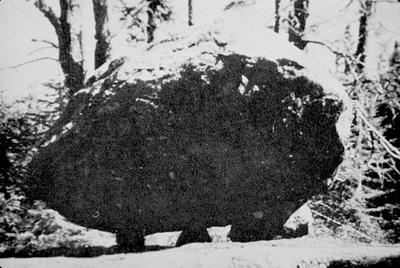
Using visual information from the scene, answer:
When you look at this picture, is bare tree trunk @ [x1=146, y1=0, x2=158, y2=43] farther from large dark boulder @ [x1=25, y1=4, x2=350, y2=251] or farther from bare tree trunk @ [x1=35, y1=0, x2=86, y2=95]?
large dark boulder @ [x1=25, y1=4, x2=350, y2=251]

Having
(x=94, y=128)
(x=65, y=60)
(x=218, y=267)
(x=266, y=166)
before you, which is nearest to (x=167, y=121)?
(x=94, y=128)

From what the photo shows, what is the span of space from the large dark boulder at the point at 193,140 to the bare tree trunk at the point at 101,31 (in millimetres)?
3124

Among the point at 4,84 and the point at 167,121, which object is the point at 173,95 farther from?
the point at 4,84

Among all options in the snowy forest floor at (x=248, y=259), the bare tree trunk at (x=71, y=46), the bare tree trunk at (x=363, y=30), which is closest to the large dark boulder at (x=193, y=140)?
the bare tree trunk at (x=363, y=30)

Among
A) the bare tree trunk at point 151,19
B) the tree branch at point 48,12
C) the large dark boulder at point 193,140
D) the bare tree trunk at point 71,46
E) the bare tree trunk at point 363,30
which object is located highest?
the bare tree trunk at point 151,19

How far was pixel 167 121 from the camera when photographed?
5242 mm

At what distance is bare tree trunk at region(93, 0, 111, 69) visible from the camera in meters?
8.40

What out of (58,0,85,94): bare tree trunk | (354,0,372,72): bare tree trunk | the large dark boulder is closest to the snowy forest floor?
the large dark boulder

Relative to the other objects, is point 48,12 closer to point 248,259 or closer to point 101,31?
point 101,31

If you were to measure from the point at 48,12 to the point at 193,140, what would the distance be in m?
6.19

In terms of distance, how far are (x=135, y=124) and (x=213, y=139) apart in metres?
1.22

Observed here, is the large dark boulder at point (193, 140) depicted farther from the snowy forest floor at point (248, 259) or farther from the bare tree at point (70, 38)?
the bare tree at point (70, 38)

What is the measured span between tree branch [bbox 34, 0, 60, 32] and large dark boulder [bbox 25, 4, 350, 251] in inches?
176

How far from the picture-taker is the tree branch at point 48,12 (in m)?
8.80
